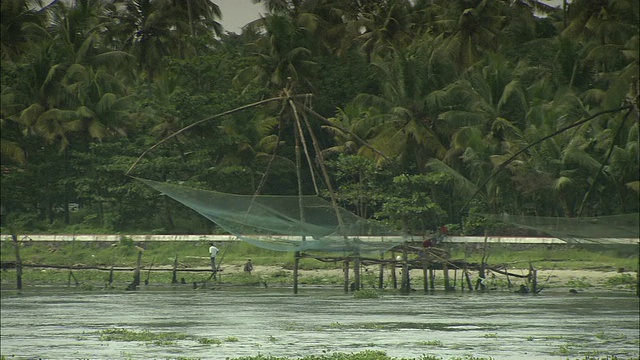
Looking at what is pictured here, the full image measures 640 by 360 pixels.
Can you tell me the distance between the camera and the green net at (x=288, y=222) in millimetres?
15570

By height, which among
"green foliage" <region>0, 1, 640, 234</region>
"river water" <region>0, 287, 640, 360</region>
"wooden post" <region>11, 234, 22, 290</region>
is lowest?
"river water" <region>0, 287, 640, 360</region>

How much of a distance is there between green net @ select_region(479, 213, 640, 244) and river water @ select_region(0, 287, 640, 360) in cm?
150

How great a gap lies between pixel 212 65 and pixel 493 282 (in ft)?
40.7

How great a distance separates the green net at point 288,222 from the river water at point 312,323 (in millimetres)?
1310

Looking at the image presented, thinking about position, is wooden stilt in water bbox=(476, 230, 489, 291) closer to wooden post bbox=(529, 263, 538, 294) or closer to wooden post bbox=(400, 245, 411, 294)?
wooden post bbox=(529, 263, 538, 294)

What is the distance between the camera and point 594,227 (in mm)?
11555

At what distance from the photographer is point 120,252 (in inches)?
1123

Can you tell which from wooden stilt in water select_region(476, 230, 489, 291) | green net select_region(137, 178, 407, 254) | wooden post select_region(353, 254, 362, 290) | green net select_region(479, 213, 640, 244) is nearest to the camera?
green net select_region(479, 213, 640, 244)

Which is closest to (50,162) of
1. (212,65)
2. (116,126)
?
(116,126)

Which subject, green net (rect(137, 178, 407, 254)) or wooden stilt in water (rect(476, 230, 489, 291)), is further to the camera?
wooden stilt in water (rect(476, 230, 489, 291))

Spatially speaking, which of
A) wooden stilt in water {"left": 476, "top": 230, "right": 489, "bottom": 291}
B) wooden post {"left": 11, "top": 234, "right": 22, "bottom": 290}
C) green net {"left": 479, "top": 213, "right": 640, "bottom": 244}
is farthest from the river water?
green net {"left": 479, "top": 213, "right": 640, "bottom": 244}

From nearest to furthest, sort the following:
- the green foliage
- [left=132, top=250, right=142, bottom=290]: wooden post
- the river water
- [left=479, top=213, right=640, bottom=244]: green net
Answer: [left=479, top=213, right=640, bottom=244]: green net → the river water → [left=132, top=250, right=142, bottom=290]: wooden post → the green foliage

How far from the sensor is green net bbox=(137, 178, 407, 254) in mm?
15570

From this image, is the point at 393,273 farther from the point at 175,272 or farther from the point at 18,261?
the point at 18,261
